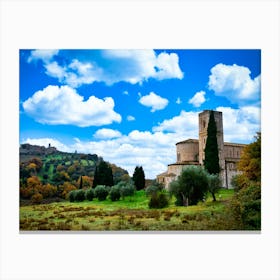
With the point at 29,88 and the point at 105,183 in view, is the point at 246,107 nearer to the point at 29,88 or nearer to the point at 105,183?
the point at 105,183

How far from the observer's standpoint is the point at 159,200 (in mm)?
13164

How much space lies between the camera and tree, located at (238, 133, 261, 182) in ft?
41.3

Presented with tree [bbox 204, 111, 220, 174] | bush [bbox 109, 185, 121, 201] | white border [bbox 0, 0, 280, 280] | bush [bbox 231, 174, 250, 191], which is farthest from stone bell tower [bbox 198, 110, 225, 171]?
bush [bbox 109, 185, 121, 201]

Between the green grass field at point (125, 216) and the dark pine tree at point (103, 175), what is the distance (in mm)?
584

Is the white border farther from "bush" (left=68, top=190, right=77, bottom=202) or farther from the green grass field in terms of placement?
"bush" (left=68, top=190, right=77, bottom=202)

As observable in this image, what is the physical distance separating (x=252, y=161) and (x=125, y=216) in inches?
158

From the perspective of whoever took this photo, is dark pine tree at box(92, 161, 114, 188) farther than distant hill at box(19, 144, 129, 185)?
Yes

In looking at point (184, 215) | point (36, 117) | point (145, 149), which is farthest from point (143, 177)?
point (36, 117)

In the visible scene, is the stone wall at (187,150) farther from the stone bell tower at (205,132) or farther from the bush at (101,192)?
Result: the bush at (101,192)

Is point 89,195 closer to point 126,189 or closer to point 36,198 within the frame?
point 126,189

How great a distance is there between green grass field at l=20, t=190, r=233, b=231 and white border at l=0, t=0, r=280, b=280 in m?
0.31

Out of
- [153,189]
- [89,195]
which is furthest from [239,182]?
[89,195]
